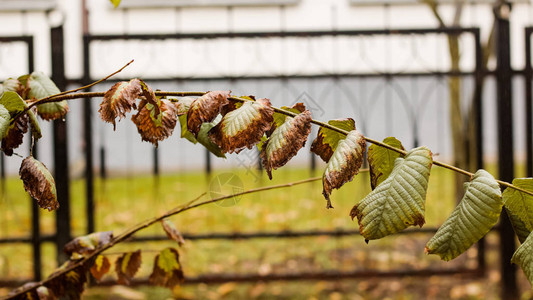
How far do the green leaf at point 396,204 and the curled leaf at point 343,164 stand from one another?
0.04 meters

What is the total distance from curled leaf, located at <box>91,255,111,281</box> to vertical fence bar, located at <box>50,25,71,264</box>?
1.67 meters

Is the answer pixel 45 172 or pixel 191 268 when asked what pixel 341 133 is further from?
pixel 191 268

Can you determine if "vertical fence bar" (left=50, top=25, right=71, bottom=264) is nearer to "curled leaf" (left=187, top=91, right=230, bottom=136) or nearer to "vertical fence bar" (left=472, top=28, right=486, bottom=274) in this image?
"curled leaf" (left=187, top=91, right=230, bottom=136)

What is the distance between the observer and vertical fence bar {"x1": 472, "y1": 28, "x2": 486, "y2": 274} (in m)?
2.54

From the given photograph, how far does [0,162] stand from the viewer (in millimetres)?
2795

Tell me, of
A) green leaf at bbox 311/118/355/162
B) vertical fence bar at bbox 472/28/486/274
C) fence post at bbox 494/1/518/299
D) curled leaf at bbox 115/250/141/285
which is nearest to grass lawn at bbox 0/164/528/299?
vertical fence bar at bbox 472/28/486/274

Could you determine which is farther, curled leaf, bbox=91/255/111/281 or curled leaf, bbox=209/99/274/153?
curled leaf, bbox=91/255/111/281

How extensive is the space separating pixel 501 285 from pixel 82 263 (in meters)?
2.51

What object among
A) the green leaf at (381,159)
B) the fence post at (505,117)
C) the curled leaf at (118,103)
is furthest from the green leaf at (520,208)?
the fence post at (505,117)

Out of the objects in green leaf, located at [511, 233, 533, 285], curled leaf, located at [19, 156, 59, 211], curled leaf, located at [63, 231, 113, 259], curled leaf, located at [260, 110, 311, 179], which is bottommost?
curled leaf, located at [63, 231, 113, 259]

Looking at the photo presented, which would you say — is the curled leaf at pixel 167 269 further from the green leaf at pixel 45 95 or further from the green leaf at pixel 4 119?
the green leaf at pixel 4 119

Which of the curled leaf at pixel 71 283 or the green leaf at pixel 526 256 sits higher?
the green leaf at pixel 526 256

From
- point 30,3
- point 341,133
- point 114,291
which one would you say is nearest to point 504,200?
point 341,133

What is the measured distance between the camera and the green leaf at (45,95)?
0.82 metres
